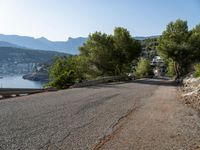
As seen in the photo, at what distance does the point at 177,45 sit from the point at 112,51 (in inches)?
427

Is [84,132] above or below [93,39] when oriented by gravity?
below

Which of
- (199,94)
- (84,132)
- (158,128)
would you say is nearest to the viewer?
(84,132)

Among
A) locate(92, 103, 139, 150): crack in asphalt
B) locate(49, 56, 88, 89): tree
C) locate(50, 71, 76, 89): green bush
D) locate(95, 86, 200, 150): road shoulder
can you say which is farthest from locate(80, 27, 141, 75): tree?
locate(92, 103, 139, 150): crack in asphalt

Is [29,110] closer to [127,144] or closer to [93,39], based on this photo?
[127,144]

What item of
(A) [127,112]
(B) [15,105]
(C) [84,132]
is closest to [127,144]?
(C) [84,132]

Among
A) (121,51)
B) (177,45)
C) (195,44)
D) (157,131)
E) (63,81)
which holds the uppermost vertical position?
(195,44)

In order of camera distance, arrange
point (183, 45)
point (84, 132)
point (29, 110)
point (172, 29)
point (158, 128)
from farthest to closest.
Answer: point (172, 29)
point (183, 45)
point (29, 110)
point (158, 128)
point (84, 132)

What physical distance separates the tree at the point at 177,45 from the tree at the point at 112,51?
4675mm

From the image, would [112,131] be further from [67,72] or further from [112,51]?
[112,51]

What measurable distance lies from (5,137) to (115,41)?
1807 inches

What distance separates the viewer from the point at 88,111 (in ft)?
39.1

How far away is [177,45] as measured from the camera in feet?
173

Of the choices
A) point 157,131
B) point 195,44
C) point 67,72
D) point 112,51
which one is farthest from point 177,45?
point 157,131

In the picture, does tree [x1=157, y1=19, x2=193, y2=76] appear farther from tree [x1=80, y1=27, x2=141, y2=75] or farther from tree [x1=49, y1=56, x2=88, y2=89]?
tree [x1=49, y1=56, x2=88, y2=89]
